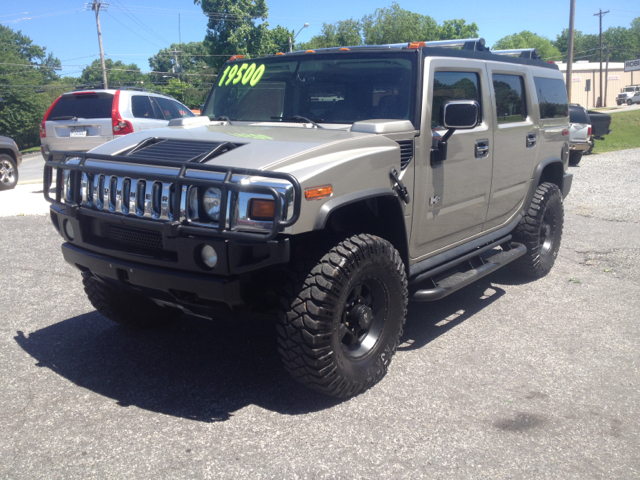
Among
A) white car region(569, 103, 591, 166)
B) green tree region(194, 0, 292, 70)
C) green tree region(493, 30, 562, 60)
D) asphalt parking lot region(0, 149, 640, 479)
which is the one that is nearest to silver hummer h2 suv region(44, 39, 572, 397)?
asphalt parking lot region(0, 149, 640, 479)

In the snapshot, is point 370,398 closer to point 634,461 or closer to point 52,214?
point 634,461

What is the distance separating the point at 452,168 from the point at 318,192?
1.60m

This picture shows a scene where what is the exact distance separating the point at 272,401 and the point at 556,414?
160cm

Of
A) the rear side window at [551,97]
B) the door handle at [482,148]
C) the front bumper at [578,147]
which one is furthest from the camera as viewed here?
the front bumper at [578,147]

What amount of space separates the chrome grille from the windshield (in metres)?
1.40

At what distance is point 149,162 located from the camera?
307 centimetres

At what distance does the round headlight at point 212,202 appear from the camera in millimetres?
2891

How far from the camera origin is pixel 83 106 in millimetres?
10695

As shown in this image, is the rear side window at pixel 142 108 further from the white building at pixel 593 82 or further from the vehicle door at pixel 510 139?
the white building at pixel 593 82

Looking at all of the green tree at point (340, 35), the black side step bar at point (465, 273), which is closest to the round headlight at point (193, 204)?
the black side step bar at point (465, 273)

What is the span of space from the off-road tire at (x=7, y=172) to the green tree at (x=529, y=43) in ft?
347

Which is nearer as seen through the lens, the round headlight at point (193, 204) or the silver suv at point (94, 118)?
the round headlight at point (193, 204)

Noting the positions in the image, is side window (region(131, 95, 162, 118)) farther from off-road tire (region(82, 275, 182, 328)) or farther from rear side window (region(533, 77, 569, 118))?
rear side window (region(533, 77, 569, 118))

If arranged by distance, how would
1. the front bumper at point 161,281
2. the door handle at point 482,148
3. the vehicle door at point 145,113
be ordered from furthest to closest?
the vehicle door at point 145,113, the door handle at point 482,148, the front bumper at point 161,281
